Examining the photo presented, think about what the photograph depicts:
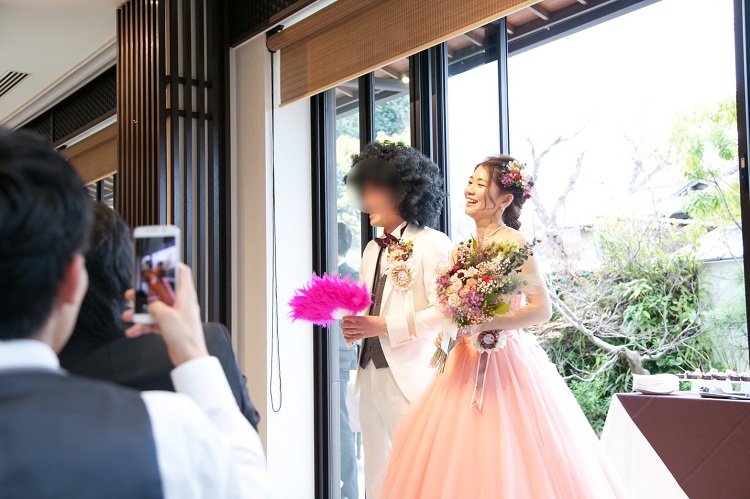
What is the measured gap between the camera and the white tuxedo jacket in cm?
292

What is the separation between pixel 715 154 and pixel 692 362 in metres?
0.84


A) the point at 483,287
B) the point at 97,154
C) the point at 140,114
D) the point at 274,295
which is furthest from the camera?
the point at 97,154

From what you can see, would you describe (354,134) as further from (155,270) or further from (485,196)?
(155,270)

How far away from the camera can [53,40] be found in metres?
5.45

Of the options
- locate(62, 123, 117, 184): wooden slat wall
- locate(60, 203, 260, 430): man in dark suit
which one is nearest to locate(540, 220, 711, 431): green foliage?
locate(60, 203, 260, 430): man in dark suit

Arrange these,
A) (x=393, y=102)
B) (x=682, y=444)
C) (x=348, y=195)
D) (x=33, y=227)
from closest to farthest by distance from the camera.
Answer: (x=33, y=227), (x=682, y=444), (x=393, y=102), (x=348, y=195)

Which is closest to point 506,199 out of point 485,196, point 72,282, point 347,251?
point 485,196

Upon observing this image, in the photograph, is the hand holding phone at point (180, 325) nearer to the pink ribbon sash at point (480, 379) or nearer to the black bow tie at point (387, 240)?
the pink ribbon sash at point (480, 379)

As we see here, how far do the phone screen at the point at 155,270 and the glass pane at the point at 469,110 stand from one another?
264 cm

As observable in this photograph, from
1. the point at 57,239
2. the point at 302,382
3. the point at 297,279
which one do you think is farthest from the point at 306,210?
the point at 57,239

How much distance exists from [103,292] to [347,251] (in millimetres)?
3191

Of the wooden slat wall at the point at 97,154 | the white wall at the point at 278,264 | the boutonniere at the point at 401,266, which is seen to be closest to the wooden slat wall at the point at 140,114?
the white wall at the point at 278,264

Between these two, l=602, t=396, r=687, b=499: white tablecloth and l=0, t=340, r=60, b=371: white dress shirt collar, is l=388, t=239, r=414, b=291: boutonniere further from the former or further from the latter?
l=0, t=340, r=60, b=371: white dress shirt collar

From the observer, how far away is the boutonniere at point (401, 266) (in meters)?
3.01
